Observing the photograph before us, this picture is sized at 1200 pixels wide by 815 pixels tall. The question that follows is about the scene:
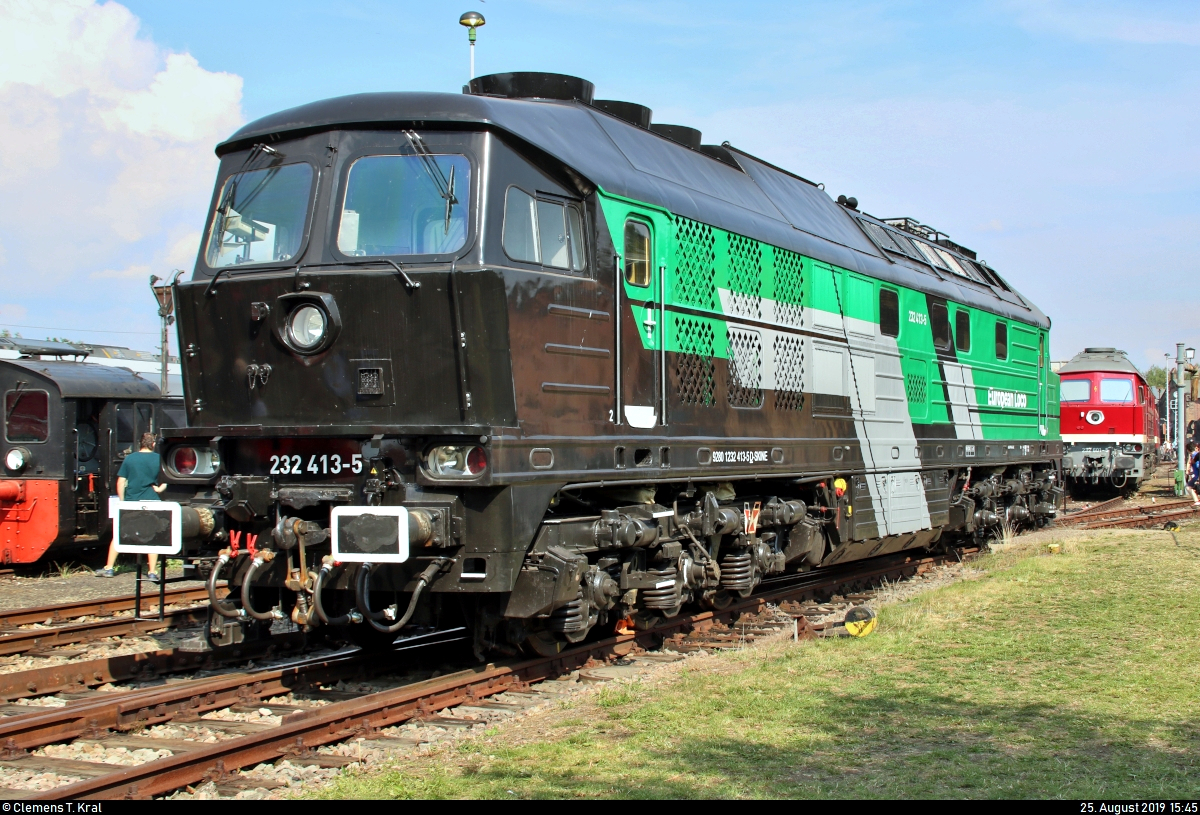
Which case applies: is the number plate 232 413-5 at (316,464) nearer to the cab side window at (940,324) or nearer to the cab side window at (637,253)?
the cab side window at (637,253)

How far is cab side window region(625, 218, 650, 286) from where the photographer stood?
7477 millimetres

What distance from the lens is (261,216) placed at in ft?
22.9

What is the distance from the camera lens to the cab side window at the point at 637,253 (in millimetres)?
7477

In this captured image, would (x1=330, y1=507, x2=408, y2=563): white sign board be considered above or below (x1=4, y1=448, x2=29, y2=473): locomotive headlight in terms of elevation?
below

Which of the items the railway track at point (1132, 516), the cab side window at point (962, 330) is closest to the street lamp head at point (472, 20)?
the cab side window at point (962, 330)

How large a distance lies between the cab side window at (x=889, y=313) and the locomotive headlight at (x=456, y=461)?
6.49 m

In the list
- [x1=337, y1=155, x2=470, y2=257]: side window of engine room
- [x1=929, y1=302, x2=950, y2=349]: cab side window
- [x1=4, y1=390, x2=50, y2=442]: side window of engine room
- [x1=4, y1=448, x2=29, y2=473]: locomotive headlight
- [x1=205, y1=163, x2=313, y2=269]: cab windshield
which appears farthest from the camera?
[x1=4, y1=390, x2=50, y2=442]: side window of engine room

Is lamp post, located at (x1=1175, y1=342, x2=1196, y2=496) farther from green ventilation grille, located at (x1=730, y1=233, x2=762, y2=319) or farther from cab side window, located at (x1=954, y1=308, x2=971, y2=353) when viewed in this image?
green ventilation grille, located at (x1=730, y1=233, x2=762, y2=319)

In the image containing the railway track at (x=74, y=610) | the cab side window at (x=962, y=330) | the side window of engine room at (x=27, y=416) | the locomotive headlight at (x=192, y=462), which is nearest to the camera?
the locomotive headlight at (x=192, y=462)

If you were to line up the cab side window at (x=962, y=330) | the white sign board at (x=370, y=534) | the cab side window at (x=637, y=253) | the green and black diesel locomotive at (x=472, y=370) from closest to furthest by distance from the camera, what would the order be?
1. the white sign board at (x=370, y=534)
2. the green and black diesel locomotive at (x=472, y=370)
3. the cab side window at (x=637, y=253)
4. the cab side window at (x=962, y=330)

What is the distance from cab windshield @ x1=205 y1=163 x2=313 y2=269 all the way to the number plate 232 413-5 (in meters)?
1.25

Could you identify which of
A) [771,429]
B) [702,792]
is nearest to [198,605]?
[771,429]

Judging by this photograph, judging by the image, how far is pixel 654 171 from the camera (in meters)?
8.18

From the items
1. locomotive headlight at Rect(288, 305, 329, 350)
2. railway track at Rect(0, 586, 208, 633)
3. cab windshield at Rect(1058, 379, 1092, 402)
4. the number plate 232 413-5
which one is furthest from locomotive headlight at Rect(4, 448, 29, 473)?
cab windshield at Rect(1058, 379, 1092, 402)
